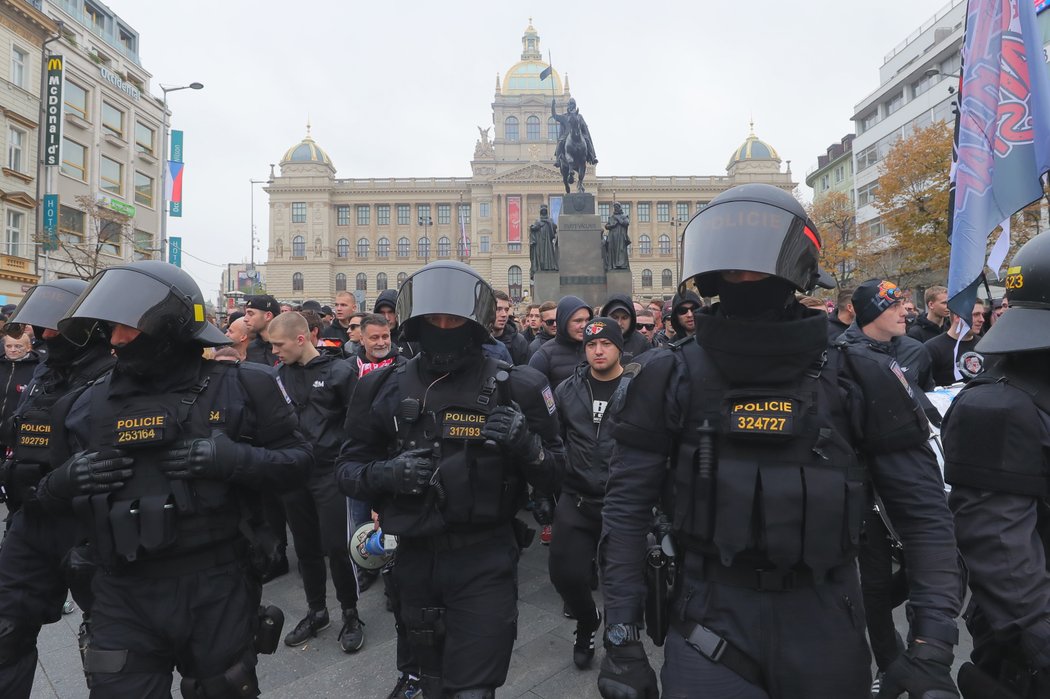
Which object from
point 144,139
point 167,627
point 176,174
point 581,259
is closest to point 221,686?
point 167,627

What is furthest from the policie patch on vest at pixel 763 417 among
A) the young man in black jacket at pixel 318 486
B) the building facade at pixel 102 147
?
the building facade at pixel 102 147

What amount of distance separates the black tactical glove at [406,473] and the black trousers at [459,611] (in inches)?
12.6

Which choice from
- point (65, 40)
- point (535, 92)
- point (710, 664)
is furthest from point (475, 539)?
point (535, 92)

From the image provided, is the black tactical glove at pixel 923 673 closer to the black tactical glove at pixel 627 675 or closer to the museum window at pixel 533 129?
the black tactical glove at pixel 627 675

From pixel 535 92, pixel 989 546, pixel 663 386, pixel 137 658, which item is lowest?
pixel 137 658

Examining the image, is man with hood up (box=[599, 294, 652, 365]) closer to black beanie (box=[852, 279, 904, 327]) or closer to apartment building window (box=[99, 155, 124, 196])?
black beanie (box=[852, 279, 904, 327])

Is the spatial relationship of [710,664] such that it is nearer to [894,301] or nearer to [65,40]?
[894,301]

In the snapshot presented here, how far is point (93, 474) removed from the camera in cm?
221

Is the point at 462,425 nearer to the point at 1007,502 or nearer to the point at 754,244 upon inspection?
the point at 754,244

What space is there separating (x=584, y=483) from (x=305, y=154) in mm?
80408

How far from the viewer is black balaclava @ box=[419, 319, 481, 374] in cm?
268

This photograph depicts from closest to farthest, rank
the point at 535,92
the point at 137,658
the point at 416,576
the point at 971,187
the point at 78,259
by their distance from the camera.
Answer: the point at 137,658
the point at 416,576
the point at 971,187
the point at 78,259
the point at 535,92

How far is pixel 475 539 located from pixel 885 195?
962 inches

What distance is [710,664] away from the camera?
171cm
